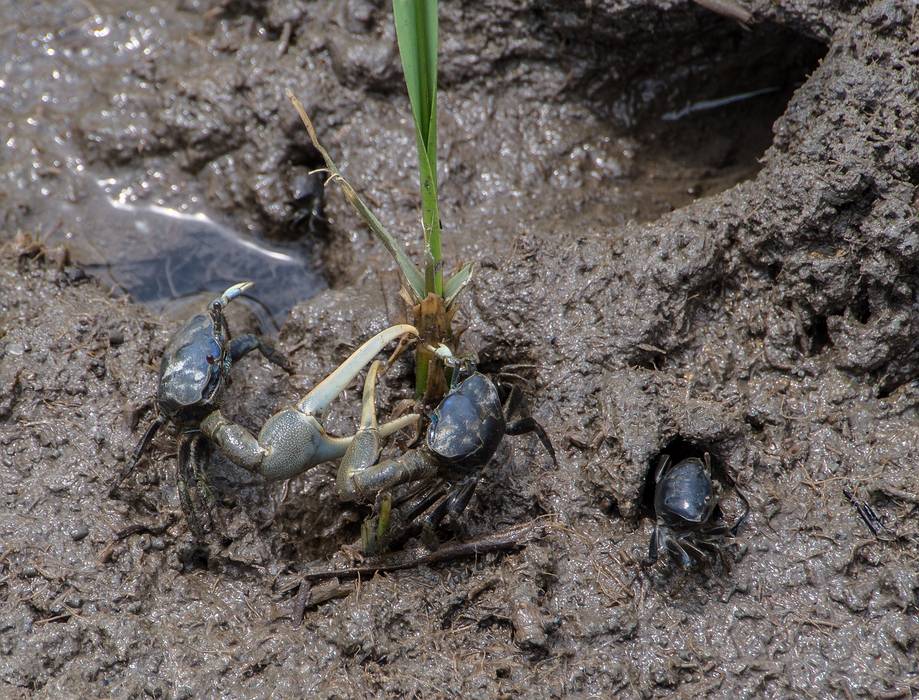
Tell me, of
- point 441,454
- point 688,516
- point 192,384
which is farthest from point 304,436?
point 688,516

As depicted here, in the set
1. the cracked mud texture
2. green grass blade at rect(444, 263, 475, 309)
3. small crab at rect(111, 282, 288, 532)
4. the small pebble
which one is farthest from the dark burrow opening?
the small pebble

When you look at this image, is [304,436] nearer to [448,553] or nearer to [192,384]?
[192,384]

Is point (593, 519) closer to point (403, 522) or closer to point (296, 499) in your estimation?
point (403, 522)

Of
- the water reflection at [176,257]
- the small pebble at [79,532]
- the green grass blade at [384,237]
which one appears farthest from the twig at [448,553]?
the water reflection at [176,257]

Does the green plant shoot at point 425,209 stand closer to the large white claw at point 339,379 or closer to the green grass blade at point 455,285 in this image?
the green grass blade at point 455,285

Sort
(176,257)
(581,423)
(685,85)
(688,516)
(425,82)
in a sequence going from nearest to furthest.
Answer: (425,82)
(688,516)
(581,423)
(176,257)
(685,85)

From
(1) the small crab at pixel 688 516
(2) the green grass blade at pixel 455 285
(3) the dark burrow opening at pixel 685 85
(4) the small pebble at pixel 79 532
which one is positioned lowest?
(4) the small pebble at pixel 79 532
